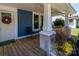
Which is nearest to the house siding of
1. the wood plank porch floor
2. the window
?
the window

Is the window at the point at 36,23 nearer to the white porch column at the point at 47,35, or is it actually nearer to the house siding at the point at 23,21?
the house siding at the point at 23,21

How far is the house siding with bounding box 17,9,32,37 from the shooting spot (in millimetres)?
8968

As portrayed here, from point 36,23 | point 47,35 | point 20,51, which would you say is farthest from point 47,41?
point 36,23

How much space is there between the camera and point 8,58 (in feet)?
14.3

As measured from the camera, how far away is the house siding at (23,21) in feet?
29.4

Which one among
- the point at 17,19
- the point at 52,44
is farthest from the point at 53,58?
the point at 17,19

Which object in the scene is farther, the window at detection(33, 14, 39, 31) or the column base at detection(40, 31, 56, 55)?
the window at detection(33, 14, 39, 31)

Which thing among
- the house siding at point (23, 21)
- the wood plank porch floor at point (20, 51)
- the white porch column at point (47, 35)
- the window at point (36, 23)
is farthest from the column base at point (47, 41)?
the window at point (36, 23)

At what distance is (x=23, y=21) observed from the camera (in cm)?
939

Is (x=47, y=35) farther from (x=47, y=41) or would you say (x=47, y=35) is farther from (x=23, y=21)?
(x=23, y=21)

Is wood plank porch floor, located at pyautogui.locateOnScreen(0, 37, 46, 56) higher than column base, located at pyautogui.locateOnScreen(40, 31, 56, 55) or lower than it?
lower

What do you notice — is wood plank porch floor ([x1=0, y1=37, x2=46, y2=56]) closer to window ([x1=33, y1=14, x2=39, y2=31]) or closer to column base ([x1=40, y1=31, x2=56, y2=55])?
column base ([x1=40, y1=31, x2=56, y2=55])

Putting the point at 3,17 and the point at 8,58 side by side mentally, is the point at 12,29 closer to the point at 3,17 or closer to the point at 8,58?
the point at 3,17

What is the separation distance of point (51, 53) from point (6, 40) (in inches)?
138
